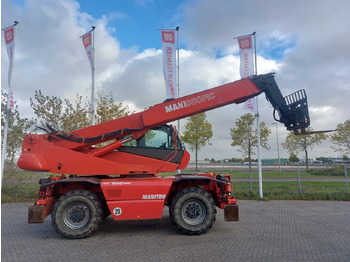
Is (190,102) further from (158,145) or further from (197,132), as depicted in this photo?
(197,132)

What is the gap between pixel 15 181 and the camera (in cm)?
1360

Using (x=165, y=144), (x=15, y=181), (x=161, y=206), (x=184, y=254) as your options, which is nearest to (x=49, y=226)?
(x=161, y=206)

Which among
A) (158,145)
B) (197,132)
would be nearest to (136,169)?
(158,145)

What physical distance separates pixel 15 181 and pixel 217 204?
422 inches

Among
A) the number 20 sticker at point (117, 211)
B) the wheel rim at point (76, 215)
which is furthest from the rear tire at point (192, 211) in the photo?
the wheel rim at point (76, 215)

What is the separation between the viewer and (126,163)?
25.1 feet

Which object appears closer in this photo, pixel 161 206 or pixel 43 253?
pixel 43 253

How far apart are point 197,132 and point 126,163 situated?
2387 centimetres

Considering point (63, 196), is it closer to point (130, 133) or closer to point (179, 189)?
point (130, 133)

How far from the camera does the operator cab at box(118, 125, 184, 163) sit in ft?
25.4

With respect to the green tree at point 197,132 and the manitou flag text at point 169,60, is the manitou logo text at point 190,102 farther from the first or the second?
the green tree at point 197,132

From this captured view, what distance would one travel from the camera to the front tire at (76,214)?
6863 mm

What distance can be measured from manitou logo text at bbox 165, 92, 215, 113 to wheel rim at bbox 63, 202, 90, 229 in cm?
344

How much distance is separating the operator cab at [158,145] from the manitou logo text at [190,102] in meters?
0.60
